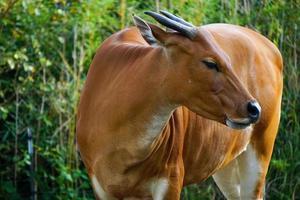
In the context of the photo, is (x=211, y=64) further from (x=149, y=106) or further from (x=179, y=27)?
(x=149, y=106)

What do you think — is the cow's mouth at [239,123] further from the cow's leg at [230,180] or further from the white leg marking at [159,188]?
the cow's leg at [230,180]

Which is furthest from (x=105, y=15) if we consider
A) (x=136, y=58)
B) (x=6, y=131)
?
(x=136, y=58)

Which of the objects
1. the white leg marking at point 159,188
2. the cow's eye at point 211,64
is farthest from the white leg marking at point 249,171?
the cow's eye at point 211,64

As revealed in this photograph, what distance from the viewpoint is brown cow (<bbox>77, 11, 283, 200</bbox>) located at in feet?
17.3

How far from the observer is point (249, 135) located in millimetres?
6746

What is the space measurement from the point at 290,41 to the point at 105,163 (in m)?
3.91

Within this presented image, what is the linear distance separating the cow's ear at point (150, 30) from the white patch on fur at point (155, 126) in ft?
1.31

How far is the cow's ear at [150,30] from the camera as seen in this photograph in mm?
5340

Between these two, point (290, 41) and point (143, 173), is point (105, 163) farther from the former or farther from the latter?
Answer: point (290, 41)

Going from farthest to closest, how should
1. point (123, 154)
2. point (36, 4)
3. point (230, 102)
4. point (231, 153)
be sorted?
point (36, 4) → point (231, 153) → point (123, 154) → point (230, 102)

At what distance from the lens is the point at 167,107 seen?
17.8 feet

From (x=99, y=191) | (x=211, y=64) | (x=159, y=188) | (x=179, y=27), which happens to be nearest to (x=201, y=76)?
(x=211, y=64)

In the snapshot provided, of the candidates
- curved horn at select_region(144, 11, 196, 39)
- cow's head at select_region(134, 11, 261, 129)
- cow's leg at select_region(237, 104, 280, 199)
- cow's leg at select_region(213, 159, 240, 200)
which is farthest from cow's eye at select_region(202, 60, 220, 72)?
cow's leg at select_region(213, 159, 240, 200)

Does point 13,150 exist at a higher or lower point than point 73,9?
lower
